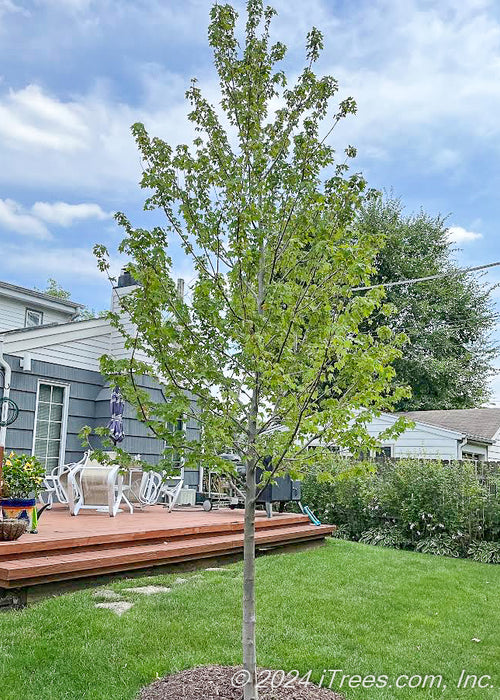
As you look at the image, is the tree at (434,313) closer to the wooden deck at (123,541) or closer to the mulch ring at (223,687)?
the wooden deck at (123,541)

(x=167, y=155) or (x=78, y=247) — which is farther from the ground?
(x=78, y=247)

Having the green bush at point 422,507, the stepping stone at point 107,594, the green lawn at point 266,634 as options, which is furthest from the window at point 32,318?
the stepping stone at point 107,594

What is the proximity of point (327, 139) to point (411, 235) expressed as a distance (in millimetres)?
20565

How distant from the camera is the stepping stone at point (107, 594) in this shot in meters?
4.66

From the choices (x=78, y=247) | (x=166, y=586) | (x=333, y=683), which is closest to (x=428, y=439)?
(x=166, y=586)

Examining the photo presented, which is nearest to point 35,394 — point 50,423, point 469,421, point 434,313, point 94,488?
point 50,423

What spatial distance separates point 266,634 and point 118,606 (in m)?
1.16

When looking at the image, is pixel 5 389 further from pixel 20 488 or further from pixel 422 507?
pixel 422 507

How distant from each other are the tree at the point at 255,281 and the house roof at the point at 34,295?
991 centimetres

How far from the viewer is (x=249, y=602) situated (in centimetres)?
303

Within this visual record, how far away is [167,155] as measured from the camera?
128 inches

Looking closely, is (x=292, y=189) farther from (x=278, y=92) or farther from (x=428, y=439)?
(x=428, y=439)

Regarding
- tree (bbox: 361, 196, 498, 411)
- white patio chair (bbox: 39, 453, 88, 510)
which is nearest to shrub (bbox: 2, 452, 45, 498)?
white patio chair (bbox: 39, 453, 88, 510)

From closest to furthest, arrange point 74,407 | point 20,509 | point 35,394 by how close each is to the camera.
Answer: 1. point 20,509
2. point 35,394
3. point 74,407
